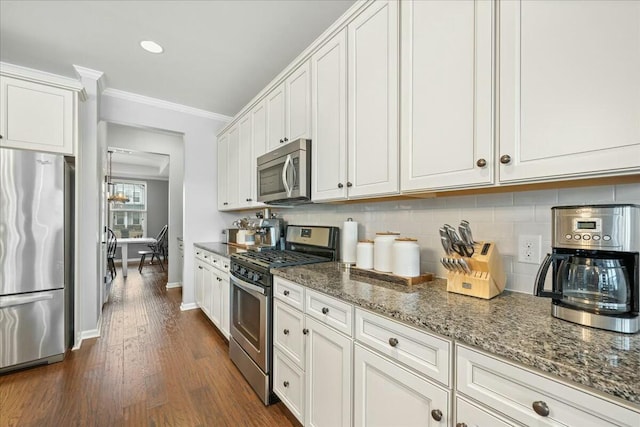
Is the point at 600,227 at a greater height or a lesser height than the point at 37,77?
lesser

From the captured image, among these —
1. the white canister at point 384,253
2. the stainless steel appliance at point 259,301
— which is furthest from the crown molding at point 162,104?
the white canister at point 384,253

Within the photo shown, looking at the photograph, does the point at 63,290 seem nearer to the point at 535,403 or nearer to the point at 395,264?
the point at 395,264

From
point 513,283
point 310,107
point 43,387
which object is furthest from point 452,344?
point 43,387

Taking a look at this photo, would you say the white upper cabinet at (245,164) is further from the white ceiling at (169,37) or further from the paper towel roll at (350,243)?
the paper towel roll at (350,243)

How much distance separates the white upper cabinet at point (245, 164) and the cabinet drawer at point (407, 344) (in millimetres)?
2130

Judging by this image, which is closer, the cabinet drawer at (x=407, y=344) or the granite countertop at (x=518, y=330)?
the granite countertop at (x=518, y=330)

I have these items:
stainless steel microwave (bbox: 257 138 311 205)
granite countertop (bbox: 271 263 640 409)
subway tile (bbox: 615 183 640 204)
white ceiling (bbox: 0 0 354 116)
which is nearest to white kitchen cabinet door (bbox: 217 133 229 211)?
white ceiling (bbox: 0 0 354 116)

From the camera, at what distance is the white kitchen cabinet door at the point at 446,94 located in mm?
1122

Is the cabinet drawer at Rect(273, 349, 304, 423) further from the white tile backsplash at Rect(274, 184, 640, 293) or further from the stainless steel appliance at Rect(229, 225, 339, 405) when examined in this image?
the white tile backsplash at Rect(274, 184, 640, 293)

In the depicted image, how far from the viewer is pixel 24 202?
2316 millimetres

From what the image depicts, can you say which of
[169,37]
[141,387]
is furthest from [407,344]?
[169,37]

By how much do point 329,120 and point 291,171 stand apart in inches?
18.5

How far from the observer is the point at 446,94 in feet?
4.08

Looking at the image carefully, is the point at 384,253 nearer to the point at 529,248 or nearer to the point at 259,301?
the point at 529,248
